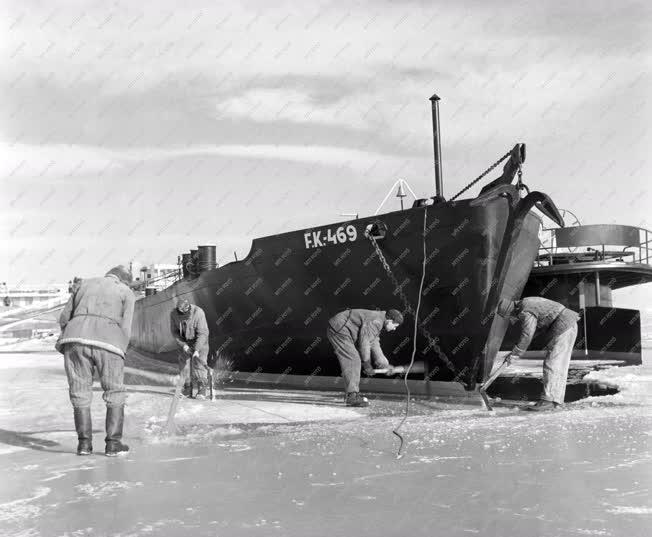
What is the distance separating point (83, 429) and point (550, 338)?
191 inches

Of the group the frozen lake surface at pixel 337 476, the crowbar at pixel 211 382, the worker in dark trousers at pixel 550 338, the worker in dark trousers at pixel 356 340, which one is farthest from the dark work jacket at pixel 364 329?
the crowbar at pixel 211 382

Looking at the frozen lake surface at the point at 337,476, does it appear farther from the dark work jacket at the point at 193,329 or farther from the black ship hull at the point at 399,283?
the black ship hull at the point at 399,283

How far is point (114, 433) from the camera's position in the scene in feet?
15.1

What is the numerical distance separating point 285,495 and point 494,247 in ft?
18.5

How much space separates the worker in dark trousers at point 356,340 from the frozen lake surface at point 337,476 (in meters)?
0.68

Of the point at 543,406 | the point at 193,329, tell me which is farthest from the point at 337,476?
the point at 193,329

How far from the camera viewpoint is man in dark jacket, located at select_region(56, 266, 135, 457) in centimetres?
462

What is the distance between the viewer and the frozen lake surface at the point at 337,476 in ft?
9.70

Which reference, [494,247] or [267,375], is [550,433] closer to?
[494,247]

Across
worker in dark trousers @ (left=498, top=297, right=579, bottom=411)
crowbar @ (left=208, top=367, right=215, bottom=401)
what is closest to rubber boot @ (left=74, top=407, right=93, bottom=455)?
crowbar @ (left=208, top=367, right=215, bottom=401)

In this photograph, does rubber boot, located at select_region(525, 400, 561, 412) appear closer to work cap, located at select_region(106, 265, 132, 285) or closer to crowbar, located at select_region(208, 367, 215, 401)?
crowbar, located at select_region(208, 367, 215, 401)

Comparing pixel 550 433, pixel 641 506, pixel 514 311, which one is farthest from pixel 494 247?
pixel 641 506

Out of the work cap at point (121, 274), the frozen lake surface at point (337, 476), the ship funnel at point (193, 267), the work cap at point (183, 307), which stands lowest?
the frozen lake surface at point (337, 476)

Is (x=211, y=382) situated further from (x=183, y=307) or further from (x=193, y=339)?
(x=183, y=307)
